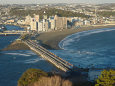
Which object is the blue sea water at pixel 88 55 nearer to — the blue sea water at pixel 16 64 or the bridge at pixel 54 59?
the bridge at pixel 54 59

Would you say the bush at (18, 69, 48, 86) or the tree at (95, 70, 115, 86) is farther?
the bush at (18, 69, 48, 86)

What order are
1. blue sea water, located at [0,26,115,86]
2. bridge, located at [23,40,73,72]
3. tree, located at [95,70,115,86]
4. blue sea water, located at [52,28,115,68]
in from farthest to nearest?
blue sea water, located at [52,28,115,68] < bridge, located at [23,40,73,72] < blue sea water, located at [0,26,115,86] < tree, located at [95,70,115,86]

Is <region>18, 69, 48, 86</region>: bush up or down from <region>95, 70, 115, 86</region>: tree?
down

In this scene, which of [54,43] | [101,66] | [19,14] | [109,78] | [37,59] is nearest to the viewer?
[109,78]

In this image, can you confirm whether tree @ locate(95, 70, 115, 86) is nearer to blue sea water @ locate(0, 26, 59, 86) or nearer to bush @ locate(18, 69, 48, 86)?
bush @ locate(18, 69, 48, 86)

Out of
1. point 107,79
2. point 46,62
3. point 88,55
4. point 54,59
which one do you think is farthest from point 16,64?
point 107,79

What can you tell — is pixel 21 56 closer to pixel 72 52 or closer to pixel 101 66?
pixel 72 52

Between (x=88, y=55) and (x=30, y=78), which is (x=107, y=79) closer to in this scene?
(x=30, y=78)

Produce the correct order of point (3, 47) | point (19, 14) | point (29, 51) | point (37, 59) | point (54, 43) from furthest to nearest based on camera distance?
point (19, 14) → point (54, 43) → point (3, 47) → point (29, 51) → point (37, 59)

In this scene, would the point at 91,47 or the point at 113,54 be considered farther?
the point at 91,47

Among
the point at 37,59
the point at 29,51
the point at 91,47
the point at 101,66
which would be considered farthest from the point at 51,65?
the point at 91,47

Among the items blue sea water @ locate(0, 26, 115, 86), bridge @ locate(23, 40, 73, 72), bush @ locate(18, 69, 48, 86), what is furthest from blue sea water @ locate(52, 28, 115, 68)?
bush @ locate(18, 69, 48, 86)
